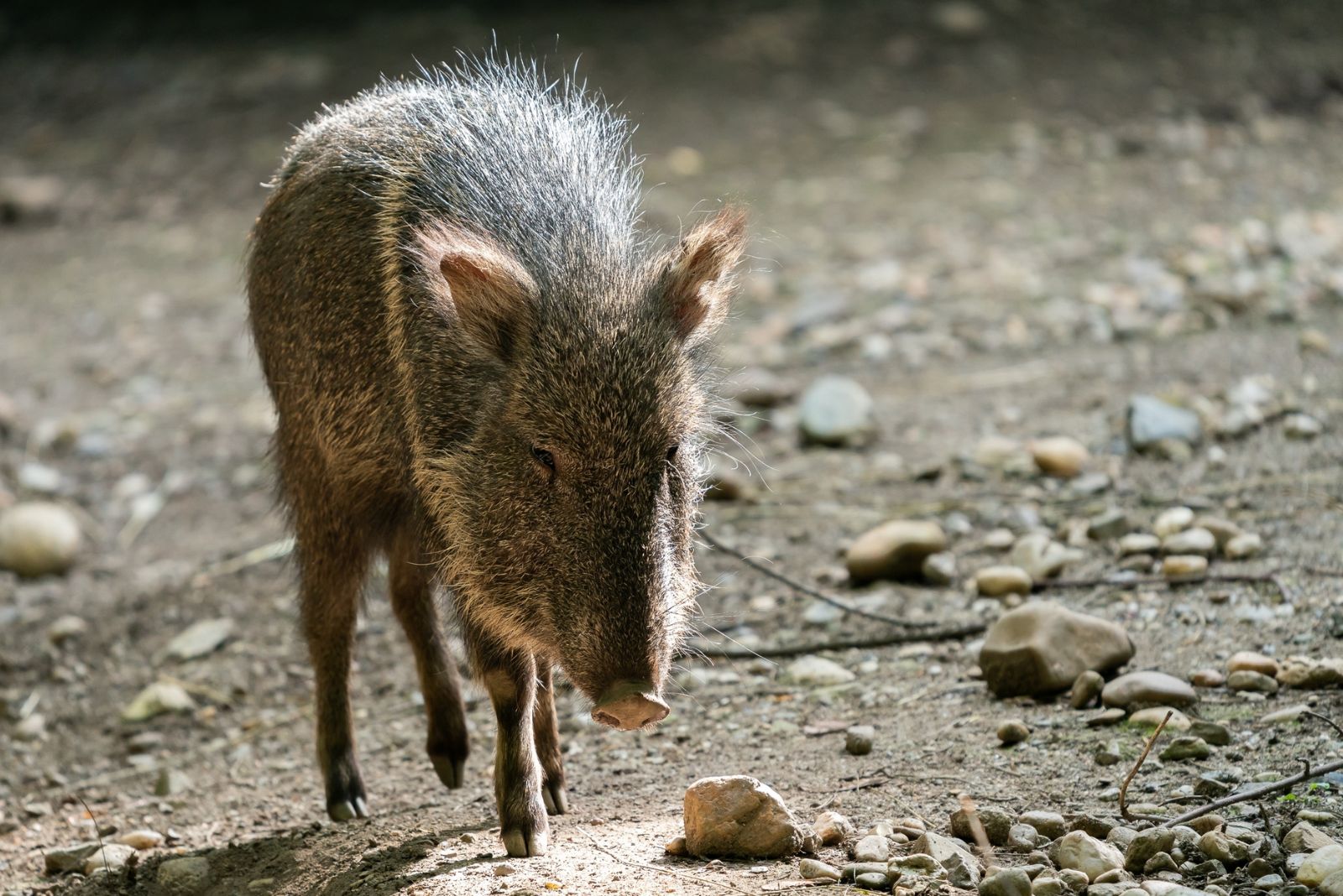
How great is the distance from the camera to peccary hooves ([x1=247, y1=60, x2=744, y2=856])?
3.25m

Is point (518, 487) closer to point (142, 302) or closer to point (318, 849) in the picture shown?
point (318, 849)

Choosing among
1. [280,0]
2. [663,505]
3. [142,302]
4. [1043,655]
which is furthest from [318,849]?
[280,0]

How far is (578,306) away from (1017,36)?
30.6 ft

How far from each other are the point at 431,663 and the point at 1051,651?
66.8 inches

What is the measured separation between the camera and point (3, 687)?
5.16 m

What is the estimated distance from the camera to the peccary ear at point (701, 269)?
11.7ft

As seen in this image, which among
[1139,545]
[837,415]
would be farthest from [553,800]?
[837,415]

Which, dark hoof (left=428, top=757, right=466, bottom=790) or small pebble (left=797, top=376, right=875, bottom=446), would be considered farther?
small pebble (left=797, top=376, right=875, bottom=446)

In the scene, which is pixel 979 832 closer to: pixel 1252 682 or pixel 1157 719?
pixel 1157 719

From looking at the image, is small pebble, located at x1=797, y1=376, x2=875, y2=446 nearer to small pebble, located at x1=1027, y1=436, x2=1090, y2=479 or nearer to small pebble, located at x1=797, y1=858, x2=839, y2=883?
small pebble, located at x1=1027, y1=436, x2=1090, y2=479

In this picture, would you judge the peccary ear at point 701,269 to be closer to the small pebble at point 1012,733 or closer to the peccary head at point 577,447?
the peccary head at point 577,447

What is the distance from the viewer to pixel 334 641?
13.8 feet

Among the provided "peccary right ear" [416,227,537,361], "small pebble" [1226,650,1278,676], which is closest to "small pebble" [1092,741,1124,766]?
"small pebble" [1226,650,1278,676]

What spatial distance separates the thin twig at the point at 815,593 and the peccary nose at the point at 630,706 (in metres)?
1.54
